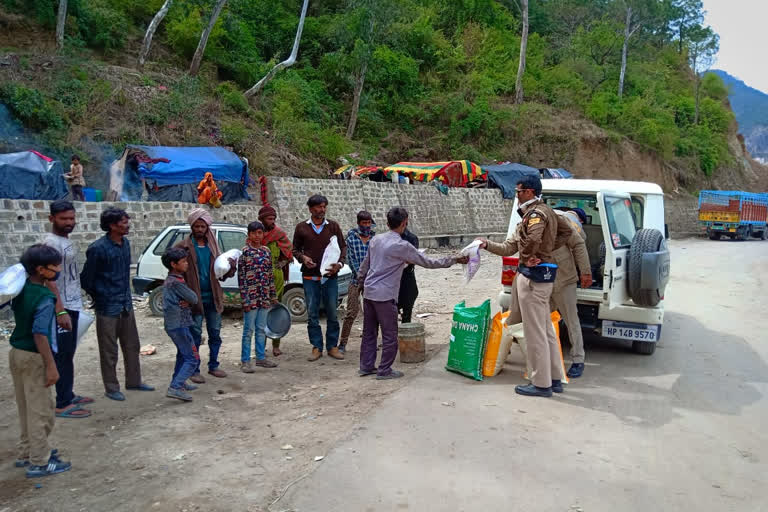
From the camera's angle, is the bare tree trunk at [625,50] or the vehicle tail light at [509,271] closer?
the vehicle tail light at [509,271]

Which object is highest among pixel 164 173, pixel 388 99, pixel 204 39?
pixel 204 39

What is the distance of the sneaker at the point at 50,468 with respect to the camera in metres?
3.85

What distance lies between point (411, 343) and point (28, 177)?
1212 centimetres

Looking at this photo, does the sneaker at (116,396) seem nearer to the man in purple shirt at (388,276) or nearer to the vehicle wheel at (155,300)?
the man in purple shirt at (388,276)

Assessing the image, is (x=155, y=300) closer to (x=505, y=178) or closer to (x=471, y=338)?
(x=471, y=338)

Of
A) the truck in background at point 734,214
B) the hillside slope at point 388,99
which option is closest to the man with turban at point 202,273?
the hillside slope at point 388,99

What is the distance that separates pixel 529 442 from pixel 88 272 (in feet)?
13.0

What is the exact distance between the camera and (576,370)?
6074mm

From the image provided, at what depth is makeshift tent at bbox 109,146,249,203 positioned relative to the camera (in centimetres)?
1645

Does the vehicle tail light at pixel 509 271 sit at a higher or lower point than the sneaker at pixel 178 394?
higher

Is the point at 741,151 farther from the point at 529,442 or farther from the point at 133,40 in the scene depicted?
the point at 529,442

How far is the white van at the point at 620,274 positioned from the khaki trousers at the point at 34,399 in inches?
175

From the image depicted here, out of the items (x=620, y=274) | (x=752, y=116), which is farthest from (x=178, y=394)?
(x=752, y=116)

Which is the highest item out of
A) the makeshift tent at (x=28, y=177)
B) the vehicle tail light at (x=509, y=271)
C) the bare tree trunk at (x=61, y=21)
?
the bare tree trunk at (x=61, y=21)
